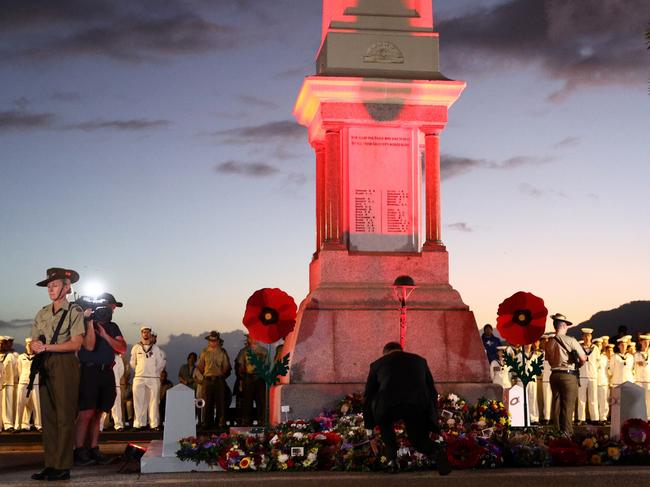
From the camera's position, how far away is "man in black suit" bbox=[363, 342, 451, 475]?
11969mm

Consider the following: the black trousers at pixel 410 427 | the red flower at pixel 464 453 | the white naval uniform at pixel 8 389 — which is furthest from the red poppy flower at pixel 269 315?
the white naval uniform at pixel 8 389

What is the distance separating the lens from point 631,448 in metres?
13.8

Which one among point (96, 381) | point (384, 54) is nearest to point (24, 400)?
point (96, 381)

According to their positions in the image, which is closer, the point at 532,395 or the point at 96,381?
the point at 96,381

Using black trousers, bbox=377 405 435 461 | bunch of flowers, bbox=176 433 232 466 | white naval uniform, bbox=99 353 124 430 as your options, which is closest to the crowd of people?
white naval uniform, bbox=99 353 124 430

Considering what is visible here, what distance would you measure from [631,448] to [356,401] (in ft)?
14.2

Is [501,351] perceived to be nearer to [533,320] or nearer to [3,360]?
[533,320]

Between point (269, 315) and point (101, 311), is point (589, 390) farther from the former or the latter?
point (101, 311)

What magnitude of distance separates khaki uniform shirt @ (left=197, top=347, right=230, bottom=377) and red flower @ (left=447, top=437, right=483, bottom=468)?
9.41 m

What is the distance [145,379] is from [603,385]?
396 inches

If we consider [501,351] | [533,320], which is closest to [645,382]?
[501,351]

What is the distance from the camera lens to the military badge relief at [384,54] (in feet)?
61.8

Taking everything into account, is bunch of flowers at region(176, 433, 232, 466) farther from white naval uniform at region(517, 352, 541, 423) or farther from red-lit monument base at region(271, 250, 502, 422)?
white naval uniform at region(517, 352, 541, 423)

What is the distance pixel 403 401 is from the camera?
1193 cm
